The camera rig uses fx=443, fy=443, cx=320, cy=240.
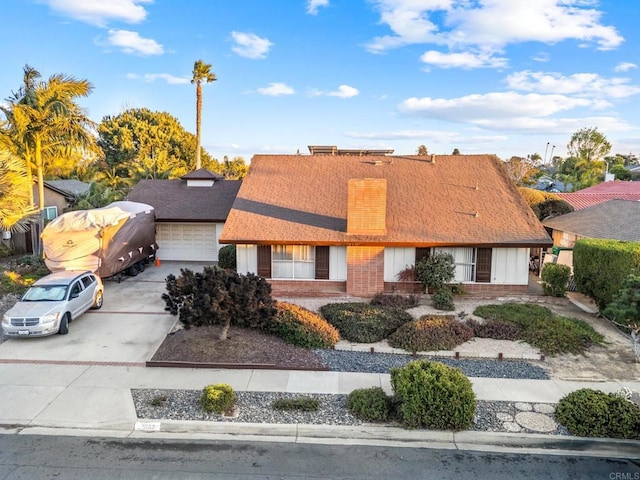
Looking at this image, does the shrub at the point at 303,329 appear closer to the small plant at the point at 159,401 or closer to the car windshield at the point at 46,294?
the small plant at the point at 159,401

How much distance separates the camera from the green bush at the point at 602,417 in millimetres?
8266

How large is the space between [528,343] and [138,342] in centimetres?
1128

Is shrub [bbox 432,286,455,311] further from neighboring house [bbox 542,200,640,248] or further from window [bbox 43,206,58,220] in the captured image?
window [bbox 43,206,58,220]

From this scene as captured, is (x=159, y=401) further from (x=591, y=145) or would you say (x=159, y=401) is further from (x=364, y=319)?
(x=591, y=145)

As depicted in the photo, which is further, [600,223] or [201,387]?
[600,223]

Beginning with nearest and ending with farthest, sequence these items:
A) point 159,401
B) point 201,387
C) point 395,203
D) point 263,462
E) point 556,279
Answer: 1. point 263,462
2. point 159,401
3. point 201,387
4. point 556,279
5. point 395,203

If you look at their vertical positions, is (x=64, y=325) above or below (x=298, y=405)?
above

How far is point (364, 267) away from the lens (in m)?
16.9

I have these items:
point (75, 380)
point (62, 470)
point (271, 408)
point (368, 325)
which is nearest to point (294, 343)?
point (368, 325)

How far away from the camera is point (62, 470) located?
24.5 ft

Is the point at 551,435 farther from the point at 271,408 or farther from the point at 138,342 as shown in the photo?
the point at 138,342

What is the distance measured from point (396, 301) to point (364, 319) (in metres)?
2.61

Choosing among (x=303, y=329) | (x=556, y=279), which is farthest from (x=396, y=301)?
(x=556, y=279)

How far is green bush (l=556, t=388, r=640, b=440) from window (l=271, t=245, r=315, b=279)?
10507mm
